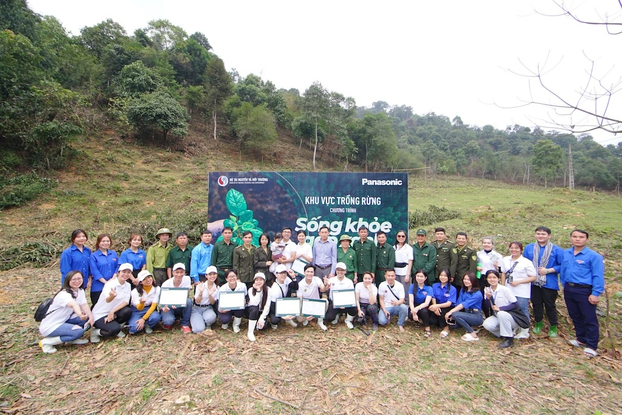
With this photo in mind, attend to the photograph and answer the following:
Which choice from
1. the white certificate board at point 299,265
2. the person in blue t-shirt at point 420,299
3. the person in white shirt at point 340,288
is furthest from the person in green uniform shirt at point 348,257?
the person in blue t-shirt at point 420,299

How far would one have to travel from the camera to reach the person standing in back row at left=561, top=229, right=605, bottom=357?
166 inches

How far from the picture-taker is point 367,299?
5.27 metres

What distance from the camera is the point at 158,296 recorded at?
4.92 meters

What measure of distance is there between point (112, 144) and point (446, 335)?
2604 cm

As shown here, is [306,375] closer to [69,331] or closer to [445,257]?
[445,257]

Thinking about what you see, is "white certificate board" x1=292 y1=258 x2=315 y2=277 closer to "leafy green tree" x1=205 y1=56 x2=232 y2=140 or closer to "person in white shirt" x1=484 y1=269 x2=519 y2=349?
"person in white shirt" x1=484 y1=269 x2=519 y2=349

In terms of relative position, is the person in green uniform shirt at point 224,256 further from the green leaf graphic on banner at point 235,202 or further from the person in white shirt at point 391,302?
the person in white shirt at point 391,302

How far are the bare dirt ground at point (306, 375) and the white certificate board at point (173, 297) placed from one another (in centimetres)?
53

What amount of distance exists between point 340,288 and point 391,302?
0.94 meters

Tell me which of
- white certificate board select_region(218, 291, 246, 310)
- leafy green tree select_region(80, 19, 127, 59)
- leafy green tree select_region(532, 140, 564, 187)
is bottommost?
white certificate board select_region(218, 291, 246, 310)

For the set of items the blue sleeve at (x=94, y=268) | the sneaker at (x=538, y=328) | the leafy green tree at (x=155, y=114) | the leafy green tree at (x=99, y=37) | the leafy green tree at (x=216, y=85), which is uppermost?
the leafy green tree at (x=99, y=37)

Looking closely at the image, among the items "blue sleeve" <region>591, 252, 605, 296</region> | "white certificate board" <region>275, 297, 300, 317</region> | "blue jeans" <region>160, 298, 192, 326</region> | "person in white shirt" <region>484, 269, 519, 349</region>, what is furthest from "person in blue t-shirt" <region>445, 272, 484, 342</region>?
"blue jeans" <region>160, 298, 192, 326</region>

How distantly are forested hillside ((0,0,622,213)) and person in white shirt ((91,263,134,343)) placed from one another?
6.15 metres

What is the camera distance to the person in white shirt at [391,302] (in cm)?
513
